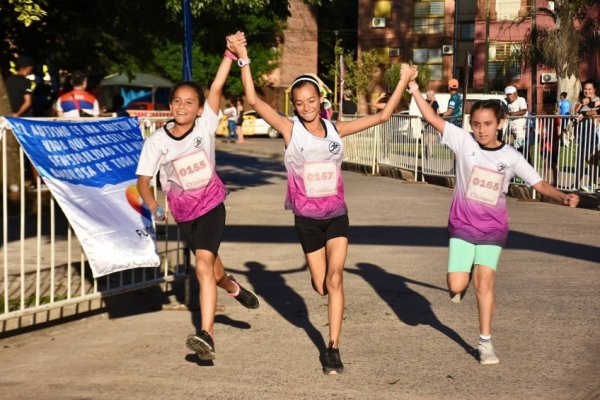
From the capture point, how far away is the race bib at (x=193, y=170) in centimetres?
714

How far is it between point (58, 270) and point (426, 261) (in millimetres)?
3757

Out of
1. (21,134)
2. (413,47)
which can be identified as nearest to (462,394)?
(21,134)

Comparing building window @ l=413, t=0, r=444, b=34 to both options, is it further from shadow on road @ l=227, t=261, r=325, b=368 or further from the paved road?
shadow on road @ l=227, t=261, r=325, b=368

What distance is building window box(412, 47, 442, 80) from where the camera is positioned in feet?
212

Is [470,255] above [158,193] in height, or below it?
above

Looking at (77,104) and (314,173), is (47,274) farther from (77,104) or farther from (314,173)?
(77,104)

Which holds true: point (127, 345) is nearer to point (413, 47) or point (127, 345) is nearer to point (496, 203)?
point (496, 203)

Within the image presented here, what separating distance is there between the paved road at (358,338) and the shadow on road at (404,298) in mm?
17

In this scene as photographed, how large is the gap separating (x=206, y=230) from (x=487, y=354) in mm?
1948

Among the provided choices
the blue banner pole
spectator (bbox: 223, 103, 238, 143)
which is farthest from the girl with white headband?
spectator (bbox: 223, 103, 238, 143)

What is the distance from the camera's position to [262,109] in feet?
23.1

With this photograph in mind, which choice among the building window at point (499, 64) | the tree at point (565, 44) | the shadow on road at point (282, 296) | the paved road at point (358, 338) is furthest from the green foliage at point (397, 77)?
the shadow on road at point (282, 296)

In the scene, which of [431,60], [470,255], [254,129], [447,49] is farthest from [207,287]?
[431,60]

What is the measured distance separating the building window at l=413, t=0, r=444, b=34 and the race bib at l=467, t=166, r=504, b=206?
58643 mm
